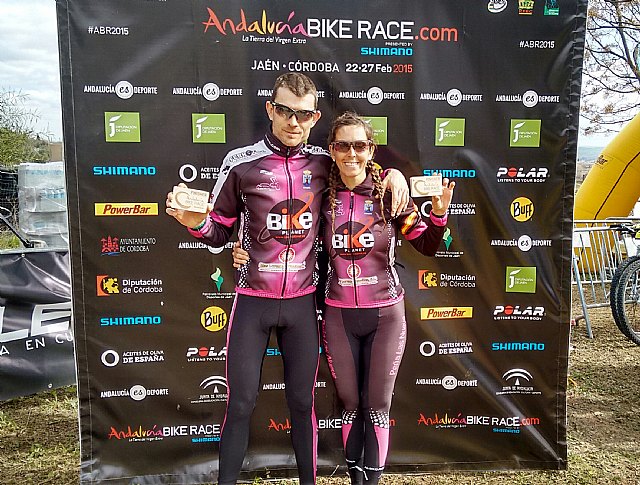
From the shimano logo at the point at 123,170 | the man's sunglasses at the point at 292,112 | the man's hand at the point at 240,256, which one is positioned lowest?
the man's hand at the point at 240,256

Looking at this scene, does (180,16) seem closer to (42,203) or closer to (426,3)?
(426,3)

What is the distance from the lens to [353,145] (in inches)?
104

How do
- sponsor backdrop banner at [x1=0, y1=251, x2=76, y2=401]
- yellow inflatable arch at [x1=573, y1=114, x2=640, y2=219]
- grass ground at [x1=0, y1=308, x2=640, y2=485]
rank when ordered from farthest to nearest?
yellow inflatable arch at [x1=573, y1=114, x2=640, y2=219] < sponsor backdrop banner at [x1=0, y1=251, x2=76, y2=401] < grass ground at [x1=0, y1=308, x2=640, y2=485]

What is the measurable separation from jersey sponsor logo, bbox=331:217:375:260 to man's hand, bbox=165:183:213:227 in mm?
647

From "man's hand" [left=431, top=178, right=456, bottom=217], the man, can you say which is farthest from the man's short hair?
"man's hand" [left=431, top=178, right=456, bottom=217]

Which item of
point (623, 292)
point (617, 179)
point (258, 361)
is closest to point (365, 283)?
point (258, 361)

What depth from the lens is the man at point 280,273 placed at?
270 cm

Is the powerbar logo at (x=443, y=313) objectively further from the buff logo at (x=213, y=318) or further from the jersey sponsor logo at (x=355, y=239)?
the buff logo at (x=213, y=318)

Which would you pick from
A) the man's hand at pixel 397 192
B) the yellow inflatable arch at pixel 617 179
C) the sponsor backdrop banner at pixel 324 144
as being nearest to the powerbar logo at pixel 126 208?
the sponsor backdrop banner at pixel 324 144

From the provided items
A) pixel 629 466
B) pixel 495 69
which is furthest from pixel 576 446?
pixel 495 69

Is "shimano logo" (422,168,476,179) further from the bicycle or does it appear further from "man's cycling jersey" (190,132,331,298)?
the bicycle

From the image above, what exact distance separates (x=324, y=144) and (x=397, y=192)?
2.11ft

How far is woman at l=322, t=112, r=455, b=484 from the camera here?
271cm

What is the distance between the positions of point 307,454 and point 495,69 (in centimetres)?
238
